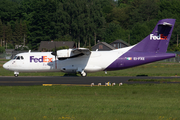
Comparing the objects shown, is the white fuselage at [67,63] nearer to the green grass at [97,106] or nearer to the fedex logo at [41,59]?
the fedex logo at [41,59]

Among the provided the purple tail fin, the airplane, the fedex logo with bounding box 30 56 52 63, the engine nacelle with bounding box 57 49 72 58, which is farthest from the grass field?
the purple tail fin

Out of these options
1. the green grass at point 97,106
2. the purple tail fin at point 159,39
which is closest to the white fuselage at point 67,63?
the purple tail fin at point 159,39

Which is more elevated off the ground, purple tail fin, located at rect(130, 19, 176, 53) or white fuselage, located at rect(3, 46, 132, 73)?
purple tail fin, located at rect(130, 19, 176, 53)

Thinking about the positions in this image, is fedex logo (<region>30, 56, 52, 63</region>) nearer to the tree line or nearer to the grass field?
the grass field

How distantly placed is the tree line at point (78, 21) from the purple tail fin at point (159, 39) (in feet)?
210

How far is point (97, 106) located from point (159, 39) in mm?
19545

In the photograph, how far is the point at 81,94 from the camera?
17.9m

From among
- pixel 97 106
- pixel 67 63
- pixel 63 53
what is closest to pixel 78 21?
pixel 67 63

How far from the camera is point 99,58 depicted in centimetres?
3130

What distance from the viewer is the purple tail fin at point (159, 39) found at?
30641 millimetres

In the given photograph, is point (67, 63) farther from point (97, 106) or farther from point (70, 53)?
point (97, 106)

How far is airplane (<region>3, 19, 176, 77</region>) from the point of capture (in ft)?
101

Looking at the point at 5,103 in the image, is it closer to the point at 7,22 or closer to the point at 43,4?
the point at 43,4

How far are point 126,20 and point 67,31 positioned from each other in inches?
1758
